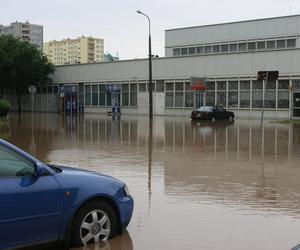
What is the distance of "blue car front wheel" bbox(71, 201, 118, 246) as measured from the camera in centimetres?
606

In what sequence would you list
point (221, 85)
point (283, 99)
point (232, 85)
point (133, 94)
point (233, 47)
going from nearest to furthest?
point (283, 99) < point (232, 85) < point (221, 85) < point (133, 94) < point (233, 47)

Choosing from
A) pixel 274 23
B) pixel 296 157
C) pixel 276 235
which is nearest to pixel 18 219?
pixel 276 235

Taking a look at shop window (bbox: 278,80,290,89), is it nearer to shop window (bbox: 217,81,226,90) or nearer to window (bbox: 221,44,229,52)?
shop window (bbox: 217,81,226,90)

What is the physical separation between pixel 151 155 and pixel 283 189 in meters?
6.30

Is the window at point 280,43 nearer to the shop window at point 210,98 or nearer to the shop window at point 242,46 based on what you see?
the shop window at point 242,46

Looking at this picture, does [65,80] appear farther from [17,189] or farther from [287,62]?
[17,189]

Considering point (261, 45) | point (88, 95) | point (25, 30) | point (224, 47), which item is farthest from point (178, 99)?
point (25, 30)

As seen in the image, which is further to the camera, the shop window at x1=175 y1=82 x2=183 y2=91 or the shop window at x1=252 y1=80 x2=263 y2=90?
the shop window at x1=175 y1=82 x2=183 y2=91

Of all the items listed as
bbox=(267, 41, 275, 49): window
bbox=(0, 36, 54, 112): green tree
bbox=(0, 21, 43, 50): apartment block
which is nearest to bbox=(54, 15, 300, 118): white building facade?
bbox=(267, 41, 275, 49): window

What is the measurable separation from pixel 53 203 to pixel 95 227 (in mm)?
780

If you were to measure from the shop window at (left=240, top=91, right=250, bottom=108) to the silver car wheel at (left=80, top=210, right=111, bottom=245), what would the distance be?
4119 cm

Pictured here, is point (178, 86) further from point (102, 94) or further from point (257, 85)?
point (102, 94)

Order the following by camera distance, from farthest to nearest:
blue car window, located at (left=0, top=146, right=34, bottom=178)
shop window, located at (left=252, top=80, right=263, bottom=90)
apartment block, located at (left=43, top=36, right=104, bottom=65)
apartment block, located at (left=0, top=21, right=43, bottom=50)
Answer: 1. apartment block, located at (left=43, top=36, right=104, bottom=65)
2. apartment block, located at (left=0, top=21, right=43, bottom=50)
3. shop window, located at (left=252, top=80, right=263, bottom=90)
4. blue car window, located at (left=0, top=146, right=34, bottom=178)

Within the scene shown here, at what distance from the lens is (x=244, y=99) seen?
154 feet
